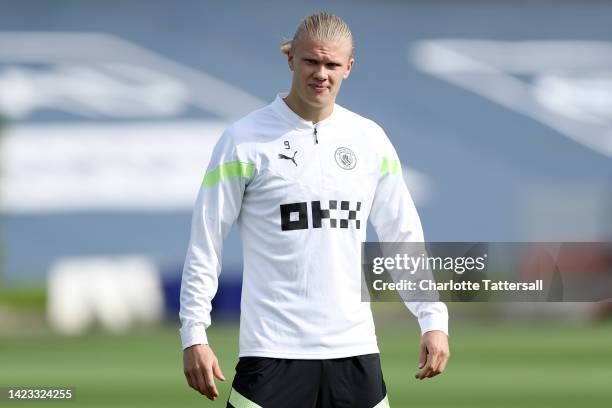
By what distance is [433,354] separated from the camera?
3762 mm

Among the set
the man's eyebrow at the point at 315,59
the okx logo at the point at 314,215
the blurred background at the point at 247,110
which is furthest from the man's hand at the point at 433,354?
the blurred background at the point at 247,110

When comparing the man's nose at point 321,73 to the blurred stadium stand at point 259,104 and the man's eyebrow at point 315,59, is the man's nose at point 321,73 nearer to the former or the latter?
the man's eyebrow at point 315,59

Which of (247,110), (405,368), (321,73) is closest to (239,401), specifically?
(321,73)

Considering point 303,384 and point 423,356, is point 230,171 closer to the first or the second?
point 303,384

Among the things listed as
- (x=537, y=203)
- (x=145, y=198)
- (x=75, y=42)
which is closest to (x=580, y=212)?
(x=537, y=203)

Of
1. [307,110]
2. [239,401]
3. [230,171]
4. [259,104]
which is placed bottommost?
[239,401]

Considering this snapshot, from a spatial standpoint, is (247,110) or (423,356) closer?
(423,356)

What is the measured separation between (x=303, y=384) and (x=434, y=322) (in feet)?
1.47

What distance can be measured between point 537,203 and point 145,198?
9.88m

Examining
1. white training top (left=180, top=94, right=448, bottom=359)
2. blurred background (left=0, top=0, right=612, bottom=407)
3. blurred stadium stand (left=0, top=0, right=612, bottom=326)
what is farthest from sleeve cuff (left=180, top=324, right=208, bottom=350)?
blurred stadium stand (left=0, top=0, right=612, bottom=326)

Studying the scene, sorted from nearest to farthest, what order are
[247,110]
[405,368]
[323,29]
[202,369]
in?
[202,369] < [323,29] < [405,368] < [247,110]

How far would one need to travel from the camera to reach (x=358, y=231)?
12.3 feet

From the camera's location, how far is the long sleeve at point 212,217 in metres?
3.70

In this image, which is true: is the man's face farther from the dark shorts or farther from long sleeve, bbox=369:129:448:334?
the dark shorts
